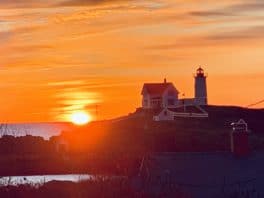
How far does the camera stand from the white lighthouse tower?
380 ft

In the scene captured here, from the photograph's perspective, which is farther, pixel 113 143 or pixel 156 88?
pixel 156 88

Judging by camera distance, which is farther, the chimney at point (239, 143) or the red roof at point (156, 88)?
the red roof at point (156, 88)

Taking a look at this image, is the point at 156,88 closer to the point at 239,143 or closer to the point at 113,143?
the point at 113,143

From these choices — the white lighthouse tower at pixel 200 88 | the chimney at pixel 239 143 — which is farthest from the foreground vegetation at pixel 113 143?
the chimney at pixel 239 143

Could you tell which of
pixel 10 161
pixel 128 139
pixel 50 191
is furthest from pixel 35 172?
pixel 50 191

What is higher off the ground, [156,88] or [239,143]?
[156,88]

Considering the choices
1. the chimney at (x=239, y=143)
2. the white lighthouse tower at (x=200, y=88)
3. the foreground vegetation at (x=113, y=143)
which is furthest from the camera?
the white lighthouse tower at (x=200, y=88)

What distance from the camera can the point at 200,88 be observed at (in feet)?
387

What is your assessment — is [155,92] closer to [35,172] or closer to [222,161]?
[35,172]

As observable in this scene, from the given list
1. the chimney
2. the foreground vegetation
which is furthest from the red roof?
the chimney

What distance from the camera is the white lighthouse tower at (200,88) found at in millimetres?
115750

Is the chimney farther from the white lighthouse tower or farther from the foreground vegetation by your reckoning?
the white lighthouse tower

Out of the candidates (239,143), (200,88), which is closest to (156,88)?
(200,88)

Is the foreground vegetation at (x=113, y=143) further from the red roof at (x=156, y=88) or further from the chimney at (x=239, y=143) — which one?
the chimney at (x=239, y=143)
